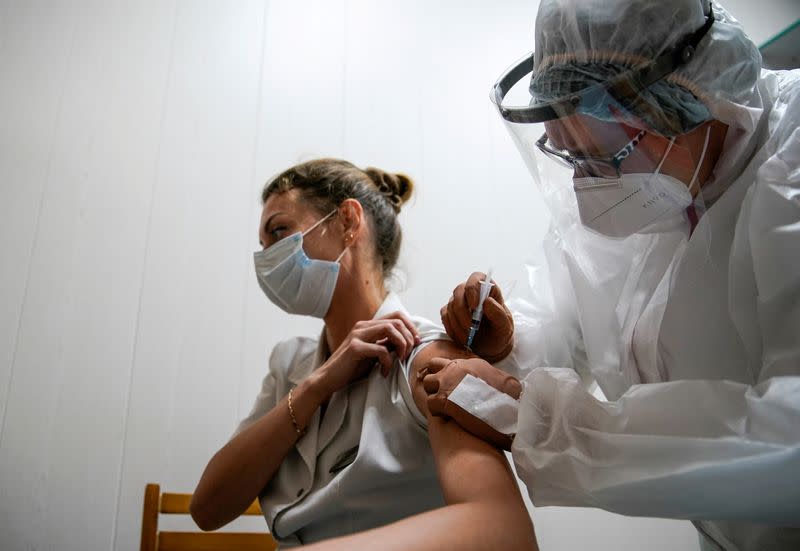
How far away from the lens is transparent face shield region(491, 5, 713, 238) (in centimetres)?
82

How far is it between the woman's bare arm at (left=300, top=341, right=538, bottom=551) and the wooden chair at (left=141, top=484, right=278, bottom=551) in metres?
0.88

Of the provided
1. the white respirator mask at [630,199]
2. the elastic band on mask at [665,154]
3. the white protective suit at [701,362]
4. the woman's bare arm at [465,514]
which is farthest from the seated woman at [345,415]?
the elastic band on mask at [665,154]

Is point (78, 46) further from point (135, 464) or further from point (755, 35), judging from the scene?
point (755, 35)

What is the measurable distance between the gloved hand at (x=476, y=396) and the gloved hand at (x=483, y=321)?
0.50ft

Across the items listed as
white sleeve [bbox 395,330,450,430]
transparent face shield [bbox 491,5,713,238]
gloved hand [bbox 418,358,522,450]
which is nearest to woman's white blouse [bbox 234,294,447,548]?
white sleeve [bbox 395,330,450,430]

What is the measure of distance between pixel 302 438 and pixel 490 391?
460mm

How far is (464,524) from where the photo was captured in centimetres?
64

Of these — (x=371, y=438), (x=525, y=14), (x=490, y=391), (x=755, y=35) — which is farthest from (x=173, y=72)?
(x=755, y=35)

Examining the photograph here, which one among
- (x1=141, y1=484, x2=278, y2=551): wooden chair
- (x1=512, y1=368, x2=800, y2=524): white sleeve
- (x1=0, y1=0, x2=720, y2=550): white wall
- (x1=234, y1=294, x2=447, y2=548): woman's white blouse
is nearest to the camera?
(x1=512, y1=368, x2=800, y2=524): white sleeve

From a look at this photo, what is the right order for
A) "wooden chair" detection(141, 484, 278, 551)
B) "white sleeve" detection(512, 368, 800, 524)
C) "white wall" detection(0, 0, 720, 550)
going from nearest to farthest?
"white sleeve" detection(512, 368, 800, 524) < "wooden chair" detection(141, 484, 278, 551) < "white wall" detection(0, 0, 720, 550)

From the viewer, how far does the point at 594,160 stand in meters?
0.89

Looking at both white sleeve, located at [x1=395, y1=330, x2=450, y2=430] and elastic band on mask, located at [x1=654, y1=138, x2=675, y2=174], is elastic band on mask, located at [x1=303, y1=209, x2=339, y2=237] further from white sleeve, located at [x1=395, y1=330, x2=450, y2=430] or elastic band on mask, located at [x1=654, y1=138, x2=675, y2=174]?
elastic band on mask, located at [x1=654, y1=138, x2=675, y2=174]

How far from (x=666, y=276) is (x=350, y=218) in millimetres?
694

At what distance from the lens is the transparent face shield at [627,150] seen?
0.82m
